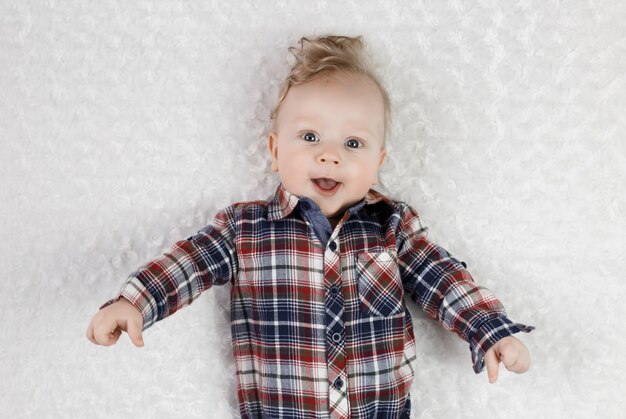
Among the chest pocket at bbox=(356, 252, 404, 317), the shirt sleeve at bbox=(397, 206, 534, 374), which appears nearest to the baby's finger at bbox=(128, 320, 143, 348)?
the chest pocket at bbox=(356, 252, 404, 317)

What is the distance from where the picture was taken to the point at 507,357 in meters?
1.04

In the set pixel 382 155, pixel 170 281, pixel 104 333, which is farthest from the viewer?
pixel 382 155

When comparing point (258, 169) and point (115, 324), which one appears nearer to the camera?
point (115, 324)

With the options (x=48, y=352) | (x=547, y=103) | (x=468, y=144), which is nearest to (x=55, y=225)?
(x=48, y=352)

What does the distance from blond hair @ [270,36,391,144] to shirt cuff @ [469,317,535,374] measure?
14.9 inches

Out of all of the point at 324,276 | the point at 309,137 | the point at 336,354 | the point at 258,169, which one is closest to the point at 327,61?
the point at 309,137

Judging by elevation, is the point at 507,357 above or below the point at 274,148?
below

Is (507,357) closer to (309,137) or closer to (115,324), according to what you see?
(309,137)

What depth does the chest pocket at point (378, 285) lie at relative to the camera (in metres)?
1.11

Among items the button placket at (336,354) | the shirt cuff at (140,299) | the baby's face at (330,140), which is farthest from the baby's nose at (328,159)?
the shirt cuff at (140,299)

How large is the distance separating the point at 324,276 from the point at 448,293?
0.22 metres

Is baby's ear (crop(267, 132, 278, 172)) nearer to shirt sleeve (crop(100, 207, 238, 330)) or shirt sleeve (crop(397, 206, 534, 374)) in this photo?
shirt sleeve (crop(100, 207, 238, 330))

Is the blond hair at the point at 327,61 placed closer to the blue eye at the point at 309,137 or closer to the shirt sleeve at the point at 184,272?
the blue eye at the point at 309,137

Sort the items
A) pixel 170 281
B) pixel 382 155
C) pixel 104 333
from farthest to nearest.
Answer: pixel 382 155
pixel 170 281
pixel 104 333
